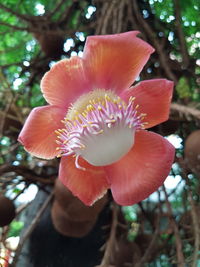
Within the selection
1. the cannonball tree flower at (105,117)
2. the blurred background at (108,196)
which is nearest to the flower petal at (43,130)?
the cannonball tree flower at (105,117)

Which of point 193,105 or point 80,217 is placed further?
point 80,217

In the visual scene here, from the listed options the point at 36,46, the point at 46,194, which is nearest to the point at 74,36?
the point at 36,46

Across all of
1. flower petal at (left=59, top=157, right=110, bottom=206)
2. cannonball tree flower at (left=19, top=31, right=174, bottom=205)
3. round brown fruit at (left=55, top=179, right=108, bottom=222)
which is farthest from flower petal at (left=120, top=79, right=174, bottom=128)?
round brown fruit at (left=55, top=179, right=108, bottom=222)

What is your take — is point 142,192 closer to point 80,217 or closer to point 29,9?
point 80,217

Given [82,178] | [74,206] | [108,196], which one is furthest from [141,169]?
[108,196]

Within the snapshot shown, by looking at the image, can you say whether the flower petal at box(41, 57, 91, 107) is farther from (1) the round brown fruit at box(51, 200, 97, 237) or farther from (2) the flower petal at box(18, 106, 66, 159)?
(1) the round brown fruit at box(51, 200, 97, 237)

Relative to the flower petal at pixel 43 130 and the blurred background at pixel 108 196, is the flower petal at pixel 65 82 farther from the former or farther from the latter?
the blurred background at pixel 108 196
